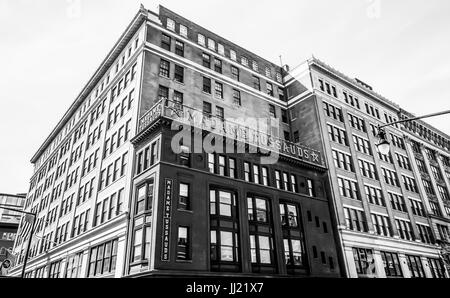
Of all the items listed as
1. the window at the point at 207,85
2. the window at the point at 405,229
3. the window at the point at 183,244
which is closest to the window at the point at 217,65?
the window at the point at 207,85

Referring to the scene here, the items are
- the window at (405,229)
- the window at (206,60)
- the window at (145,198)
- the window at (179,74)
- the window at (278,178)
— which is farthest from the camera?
the window at (405,229)

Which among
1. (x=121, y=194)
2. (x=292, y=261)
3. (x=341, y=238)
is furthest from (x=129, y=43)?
(x=341, y=238)

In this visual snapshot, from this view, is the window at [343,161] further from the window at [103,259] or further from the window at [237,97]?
the window at [103,259]

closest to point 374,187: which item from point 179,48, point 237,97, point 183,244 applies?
point 237,97

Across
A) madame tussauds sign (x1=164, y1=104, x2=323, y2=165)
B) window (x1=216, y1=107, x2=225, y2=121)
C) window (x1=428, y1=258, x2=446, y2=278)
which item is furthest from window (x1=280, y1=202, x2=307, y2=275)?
window (x1=428, y1=258, x2=446, y2=278)

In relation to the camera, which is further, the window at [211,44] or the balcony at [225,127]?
the window at [211,44]

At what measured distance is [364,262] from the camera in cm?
3669

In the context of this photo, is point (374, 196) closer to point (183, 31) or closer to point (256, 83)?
point (256, 83)

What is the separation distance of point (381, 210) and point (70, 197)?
41.5 meters

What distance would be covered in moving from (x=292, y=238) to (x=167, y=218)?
13.9m

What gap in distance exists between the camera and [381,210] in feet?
141

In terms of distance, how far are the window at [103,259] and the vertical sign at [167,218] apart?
7365mm

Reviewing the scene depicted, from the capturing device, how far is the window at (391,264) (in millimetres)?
38469

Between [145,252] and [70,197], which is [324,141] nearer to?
[145,252]
